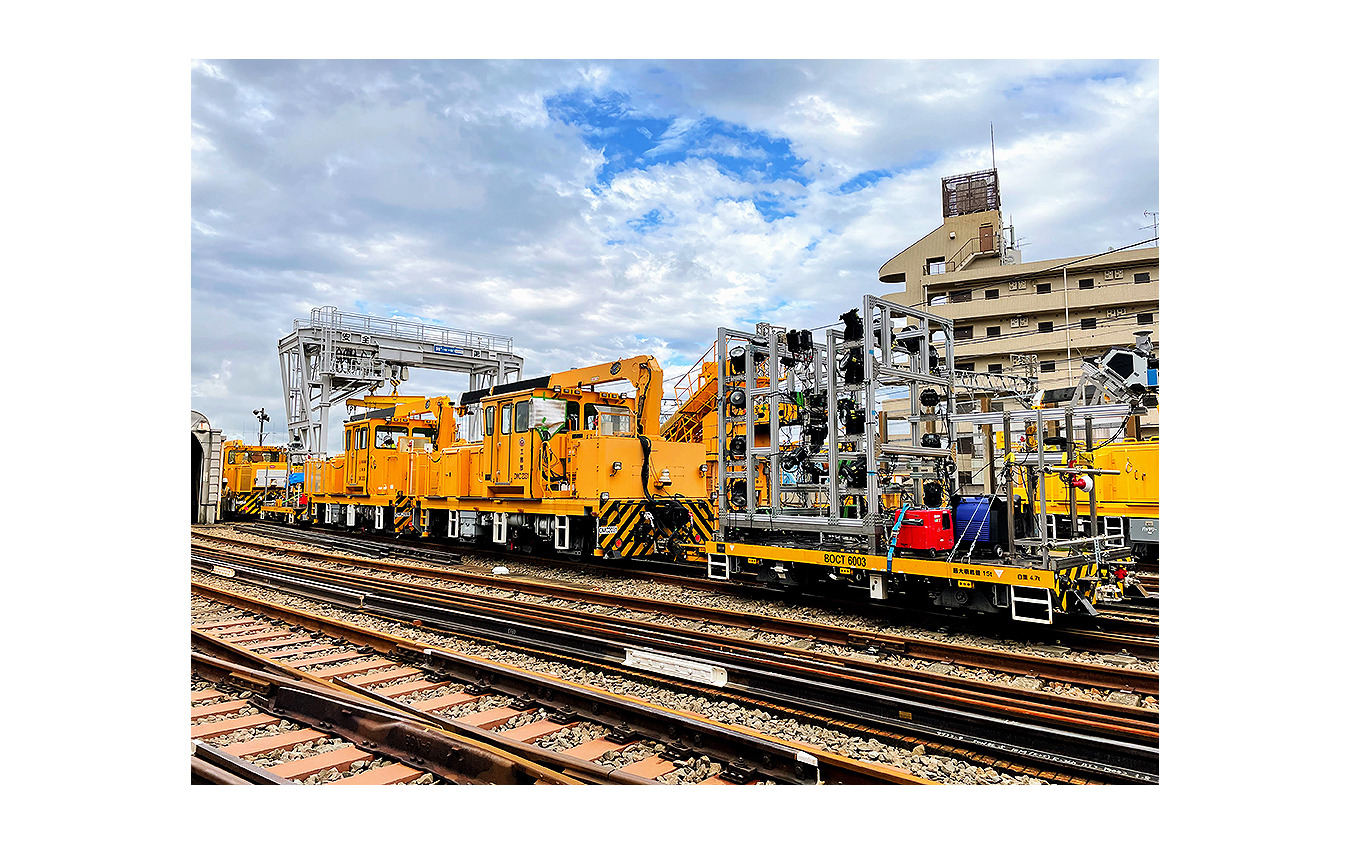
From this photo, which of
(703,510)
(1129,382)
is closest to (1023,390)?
(1129,382)

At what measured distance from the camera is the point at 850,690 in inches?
208

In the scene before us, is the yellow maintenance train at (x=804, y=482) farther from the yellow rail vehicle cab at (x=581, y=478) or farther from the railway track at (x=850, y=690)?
the railway track at (x=850, y=690)

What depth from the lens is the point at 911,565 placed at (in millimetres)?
7895

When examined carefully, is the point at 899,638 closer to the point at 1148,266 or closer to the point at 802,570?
the point at 802,570

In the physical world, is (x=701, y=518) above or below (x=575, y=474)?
below

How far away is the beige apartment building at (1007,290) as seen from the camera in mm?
38500

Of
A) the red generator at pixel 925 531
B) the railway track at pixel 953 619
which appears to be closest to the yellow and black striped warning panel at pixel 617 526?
the railway track at pixel 953 619

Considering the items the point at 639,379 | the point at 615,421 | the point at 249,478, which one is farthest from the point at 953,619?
the point at 249,478

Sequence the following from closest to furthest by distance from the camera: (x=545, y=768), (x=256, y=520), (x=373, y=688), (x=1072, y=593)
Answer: (x=545, y=768), (x=373, y=688), (x=1072, y=593), (x=256, y=520)

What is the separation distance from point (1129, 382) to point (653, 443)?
25.2 feet

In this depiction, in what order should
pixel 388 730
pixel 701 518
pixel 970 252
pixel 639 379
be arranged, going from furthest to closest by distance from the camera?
pixel 970 252, pixel 639 379, pixel 701 518, pixel 388 730

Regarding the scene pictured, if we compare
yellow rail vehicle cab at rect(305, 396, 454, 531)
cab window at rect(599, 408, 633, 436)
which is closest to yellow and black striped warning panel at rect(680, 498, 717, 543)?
cab window at rect(599, 408, 633, 436)

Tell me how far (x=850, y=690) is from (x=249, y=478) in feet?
110

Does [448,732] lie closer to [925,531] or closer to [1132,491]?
[925,531]
